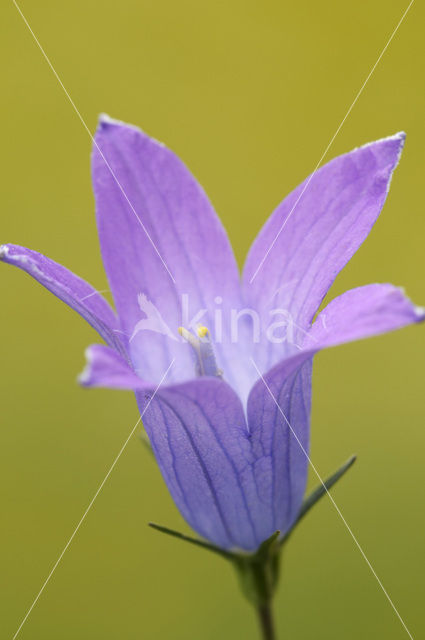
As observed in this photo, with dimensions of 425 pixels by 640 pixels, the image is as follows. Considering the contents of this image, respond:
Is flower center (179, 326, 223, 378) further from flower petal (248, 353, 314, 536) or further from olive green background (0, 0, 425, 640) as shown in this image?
olive green background (0, 0, 425, 640)

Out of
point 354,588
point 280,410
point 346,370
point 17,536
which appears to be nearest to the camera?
point 280,410

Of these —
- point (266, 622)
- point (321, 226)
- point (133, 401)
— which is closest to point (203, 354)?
point (321, 226)

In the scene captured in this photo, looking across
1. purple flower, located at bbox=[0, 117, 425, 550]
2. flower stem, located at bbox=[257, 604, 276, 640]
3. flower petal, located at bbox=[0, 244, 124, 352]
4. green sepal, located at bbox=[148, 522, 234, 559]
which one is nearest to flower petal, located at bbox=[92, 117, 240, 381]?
purple flower, located at bbox=[0, 117, 425, 550]

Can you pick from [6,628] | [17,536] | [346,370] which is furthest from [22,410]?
[346,370]

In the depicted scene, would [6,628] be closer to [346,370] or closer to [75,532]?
[75,532]

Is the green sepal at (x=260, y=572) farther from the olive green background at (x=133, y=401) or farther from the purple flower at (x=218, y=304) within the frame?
the olive green background at (x=133, y=401)
